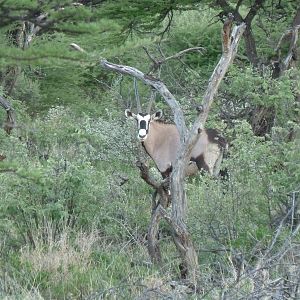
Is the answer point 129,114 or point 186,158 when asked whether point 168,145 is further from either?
point 186,158

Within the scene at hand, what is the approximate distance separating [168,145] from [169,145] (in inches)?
0.6

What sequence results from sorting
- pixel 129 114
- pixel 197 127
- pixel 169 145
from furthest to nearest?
pixel 169 145 < pixel 129 114 < pixel 197 127

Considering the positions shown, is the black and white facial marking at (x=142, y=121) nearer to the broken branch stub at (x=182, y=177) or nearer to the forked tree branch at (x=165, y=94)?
the forked tree branch at (x=165, y=94)

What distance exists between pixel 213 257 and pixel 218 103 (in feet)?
21.2

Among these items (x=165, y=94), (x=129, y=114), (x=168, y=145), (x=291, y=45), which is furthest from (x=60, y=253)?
(x=291, y=45)

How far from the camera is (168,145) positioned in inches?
512

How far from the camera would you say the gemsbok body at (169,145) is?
40.4 ft

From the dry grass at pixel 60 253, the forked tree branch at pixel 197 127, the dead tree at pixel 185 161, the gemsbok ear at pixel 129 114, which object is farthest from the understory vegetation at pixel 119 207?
the forked tree branch at pixel 197 127

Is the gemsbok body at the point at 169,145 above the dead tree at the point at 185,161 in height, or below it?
below

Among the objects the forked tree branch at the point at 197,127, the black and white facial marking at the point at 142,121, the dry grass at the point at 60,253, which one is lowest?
the dry grass at the point at 60,253

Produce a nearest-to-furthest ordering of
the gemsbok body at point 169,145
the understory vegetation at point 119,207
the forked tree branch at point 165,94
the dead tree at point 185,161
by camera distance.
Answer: the understory vegetation at point 119,207 < the dead tree at point 185,161 < the forked tree branch at point 165,94 < the gemsbok body at point 169,145

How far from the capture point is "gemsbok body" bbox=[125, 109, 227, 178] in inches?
485

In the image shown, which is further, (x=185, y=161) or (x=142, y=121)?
(x=142, y=121)

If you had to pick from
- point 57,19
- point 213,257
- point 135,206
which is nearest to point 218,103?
point 135,206
